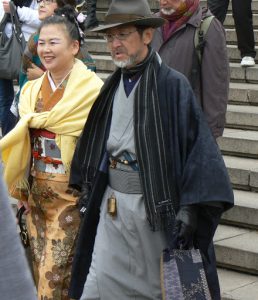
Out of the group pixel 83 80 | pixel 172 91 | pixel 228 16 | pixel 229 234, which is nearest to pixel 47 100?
pixel 83 80

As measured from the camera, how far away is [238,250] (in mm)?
5891

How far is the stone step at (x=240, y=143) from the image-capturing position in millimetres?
6988

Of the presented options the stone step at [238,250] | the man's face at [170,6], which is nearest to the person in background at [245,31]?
the stone step at [238,250]

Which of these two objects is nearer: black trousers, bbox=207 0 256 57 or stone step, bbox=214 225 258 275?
stone step, bbox=214 225 258 275

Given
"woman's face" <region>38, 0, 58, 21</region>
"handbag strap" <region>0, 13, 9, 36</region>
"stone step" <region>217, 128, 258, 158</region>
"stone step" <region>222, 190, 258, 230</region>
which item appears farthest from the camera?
"handbag strap" <region>0, 13, 9, 36</region>

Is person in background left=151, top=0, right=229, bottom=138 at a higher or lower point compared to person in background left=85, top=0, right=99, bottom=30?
higher

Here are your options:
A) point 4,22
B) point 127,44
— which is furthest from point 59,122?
point 4,22

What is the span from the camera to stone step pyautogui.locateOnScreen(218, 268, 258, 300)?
550cm

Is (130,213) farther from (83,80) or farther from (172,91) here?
(83,80)

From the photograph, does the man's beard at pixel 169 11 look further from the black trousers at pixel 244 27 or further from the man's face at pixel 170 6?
the black trousers at pixel 244 27

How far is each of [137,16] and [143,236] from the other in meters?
1.10

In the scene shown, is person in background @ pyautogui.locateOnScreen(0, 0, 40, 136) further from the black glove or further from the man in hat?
the black glove

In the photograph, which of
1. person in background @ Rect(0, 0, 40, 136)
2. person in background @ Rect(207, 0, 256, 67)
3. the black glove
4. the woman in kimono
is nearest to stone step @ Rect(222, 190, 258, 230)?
the woman in kimono

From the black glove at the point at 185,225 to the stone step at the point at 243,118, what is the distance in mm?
3206
